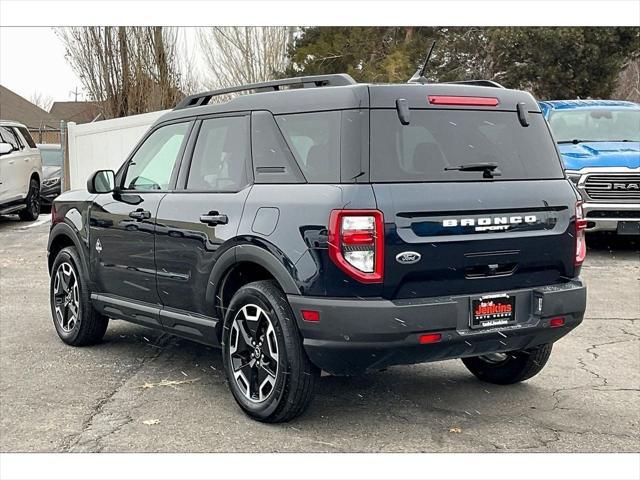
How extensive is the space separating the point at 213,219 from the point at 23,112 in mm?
52155

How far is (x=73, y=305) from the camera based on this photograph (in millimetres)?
6711

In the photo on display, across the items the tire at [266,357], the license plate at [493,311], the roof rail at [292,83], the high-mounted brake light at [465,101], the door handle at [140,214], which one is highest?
the roof rail at [292,83]

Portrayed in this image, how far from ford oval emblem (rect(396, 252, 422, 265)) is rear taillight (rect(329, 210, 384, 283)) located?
99 millimetres

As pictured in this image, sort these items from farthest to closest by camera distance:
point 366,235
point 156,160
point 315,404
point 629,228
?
point 629,228
point 156,160
point 315,404
point 366,235

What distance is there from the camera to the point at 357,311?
416 cm

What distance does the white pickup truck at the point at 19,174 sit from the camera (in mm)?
15461

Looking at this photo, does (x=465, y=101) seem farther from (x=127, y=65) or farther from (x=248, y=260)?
(x=127, y=65)

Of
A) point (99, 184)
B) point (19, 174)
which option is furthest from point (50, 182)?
point (99, 184)

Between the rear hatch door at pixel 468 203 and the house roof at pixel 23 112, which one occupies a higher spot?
the house roof at pixel 23 112

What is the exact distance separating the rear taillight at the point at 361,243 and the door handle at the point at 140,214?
6.52 ft

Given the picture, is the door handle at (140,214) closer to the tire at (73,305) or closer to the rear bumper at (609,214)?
the tire at (73,305)

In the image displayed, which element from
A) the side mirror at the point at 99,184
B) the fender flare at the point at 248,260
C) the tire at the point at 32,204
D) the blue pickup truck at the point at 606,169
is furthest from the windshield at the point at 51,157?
the fender flare at the point at 248,260

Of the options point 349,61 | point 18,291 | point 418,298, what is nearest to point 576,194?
point 418,298

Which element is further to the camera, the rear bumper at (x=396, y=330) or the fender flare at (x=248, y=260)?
the fender flare at (x=248, y=260)
